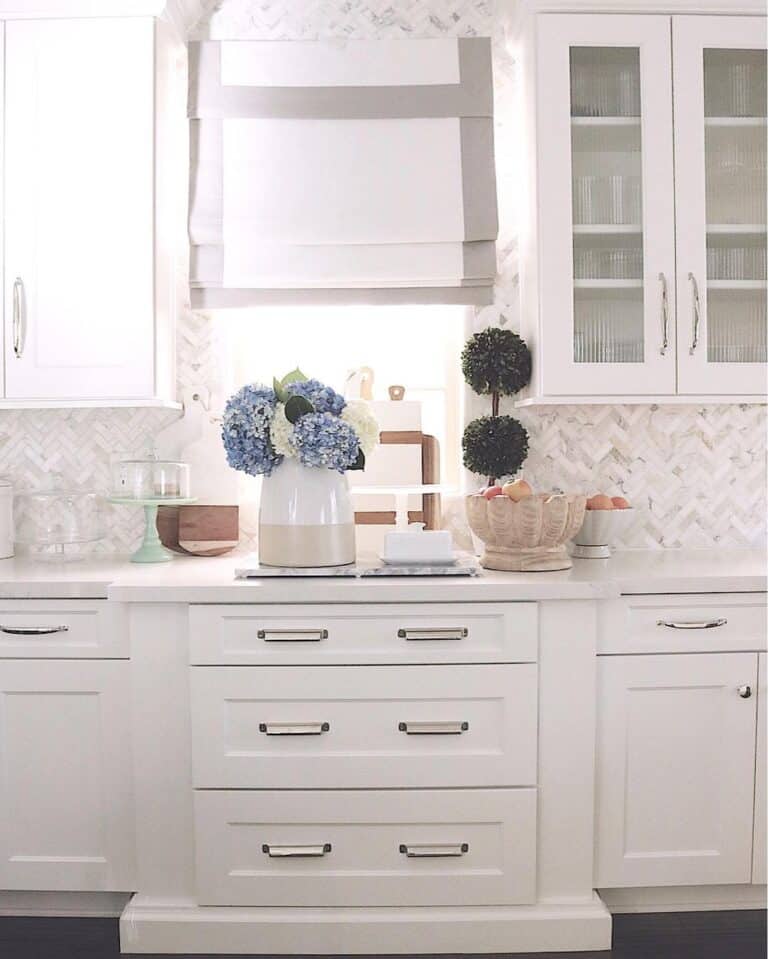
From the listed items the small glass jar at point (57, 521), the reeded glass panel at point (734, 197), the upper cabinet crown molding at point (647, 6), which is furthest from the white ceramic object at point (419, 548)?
the upper cabinet crown molding at point (647, 6)

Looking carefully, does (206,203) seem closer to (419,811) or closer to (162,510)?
(162,510)

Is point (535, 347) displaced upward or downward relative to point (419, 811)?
upward

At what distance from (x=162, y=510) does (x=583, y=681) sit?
129 cm

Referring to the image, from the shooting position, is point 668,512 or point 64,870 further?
point 668,512

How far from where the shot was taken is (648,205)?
7.90 ft

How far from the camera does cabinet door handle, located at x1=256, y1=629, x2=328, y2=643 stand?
2.10m

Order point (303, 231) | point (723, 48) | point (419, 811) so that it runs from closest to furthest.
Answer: point (419, 811), point (723, 48), point (303, 231)

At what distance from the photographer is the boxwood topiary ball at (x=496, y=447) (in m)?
2.58

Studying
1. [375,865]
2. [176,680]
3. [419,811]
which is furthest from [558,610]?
[176,680]

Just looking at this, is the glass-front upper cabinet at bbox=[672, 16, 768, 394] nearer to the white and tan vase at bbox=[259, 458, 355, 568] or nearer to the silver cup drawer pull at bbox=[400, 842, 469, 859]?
the white and tan vase at bbox=[259, 458, 355, 568]

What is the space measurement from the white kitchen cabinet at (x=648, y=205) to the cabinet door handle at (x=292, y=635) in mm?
873

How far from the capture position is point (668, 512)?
108 inches

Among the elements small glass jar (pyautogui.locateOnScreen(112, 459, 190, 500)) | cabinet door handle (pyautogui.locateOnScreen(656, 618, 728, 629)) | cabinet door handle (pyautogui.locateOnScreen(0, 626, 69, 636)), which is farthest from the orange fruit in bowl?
cabinet door handle (pyautogui.locateOnScreen(0, 626, 69, 636))

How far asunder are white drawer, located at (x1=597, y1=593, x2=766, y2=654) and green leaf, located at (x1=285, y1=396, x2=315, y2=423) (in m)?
0.85
